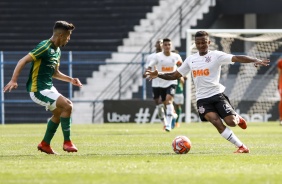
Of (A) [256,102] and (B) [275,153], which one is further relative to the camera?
(A) [256,102]

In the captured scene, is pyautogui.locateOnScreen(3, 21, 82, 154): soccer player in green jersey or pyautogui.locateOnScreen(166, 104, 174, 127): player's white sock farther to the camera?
pyautogui.locateOnScreen(166, 104, 174, 127): player's white sock

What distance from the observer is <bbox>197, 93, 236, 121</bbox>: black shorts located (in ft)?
47.5

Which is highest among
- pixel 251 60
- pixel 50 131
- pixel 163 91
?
pixel 251 60

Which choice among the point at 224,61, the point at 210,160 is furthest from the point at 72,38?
the point at 210,160

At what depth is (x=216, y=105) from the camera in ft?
47.8

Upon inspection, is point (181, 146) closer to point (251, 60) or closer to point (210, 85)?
point (210, 85)

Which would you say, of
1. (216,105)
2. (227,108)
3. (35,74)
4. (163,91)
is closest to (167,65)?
(163,91)

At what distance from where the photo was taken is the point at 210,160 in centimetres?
1243

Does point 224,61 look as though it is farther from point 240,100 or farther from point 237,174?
point 240,100

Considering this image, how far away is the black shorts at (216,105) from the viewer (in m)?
14.5

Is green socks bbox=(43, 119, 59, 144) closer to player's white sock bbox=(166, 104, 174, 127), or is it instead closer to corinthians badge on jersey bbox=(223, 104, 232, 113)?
corinthians badge on jersey bbox=(223, 104, 232, 113)

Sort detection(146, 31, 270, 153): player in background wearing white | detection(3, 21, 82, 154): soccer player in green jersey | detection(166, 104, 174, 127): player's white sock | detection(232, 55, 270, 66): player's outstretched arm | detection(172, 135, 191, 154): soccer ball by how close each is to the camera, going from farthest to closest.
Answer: detection(166, 104, 174, 127): player's white sock, detection(146, 31, 270, 153): player in background wearing white, detection(172, 135, 191, 154): soccer ball, detection(3, 21, 82, 154): soccer player in green jersey, detection(232, 55, 270, 66): player's outstretched arm

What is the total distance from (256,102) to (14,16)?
10.6 m

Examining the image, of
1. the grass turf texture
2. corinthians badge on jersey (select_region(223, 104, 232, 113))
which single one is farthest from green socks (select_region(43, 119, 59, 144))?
corinthians badge on jersey (select_region(223, 104, 232, 113))
